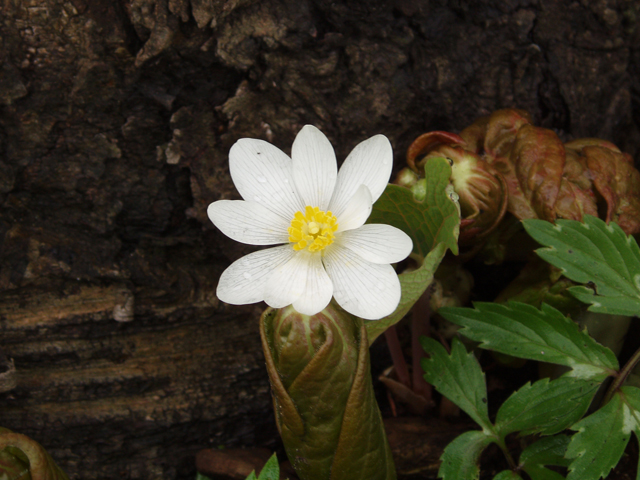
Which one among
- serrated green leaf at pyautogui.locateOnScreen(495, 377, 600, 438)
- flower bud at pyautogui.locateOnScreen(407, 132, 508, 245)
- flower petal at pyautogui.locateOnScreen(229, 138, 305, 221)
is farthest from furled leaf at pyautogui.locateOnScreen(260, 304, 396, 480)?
flower bud at pyautogui.locateOnScreen(407, 132, 508, 245)

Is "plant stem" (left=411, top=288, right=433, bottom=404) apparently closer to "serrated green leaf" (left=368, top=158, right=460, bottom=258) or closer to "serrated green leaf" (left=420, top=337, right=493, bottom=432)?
"serrated green leaf" (left=420, top=337, right=493, bottom=432)

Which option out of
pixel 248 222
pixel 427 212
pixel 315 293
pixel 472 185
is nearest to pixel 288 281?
pixel 315 293

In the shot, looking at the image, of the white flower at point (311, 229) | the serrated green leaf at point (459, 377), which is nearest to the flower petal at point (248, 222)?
the white flower at point (311, 229)

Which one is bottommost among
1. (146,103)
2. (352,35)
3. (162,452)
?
(162,452)

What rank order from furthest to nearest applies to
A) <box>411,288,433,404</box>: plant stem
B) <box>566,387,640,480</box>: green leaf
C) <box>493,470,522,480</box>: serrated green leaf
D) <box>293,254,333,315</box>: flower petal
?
<box>411,288,433,404</box>: plant stem
<box>493,470,522,480</box>: serrated green leaf
<box>566,387,640,480</box>: green leaf
<box>293,254,333,315</box>: flower petal

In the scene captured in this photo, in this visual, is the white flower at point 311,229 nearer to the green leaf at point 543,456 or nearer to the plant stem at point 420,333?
the plant stem at point 420,333

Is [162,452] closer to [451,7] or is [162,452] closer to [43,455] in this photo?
[43,455]

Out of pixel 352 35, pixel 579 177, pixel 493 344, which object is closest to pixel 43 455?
pixel 493 344
